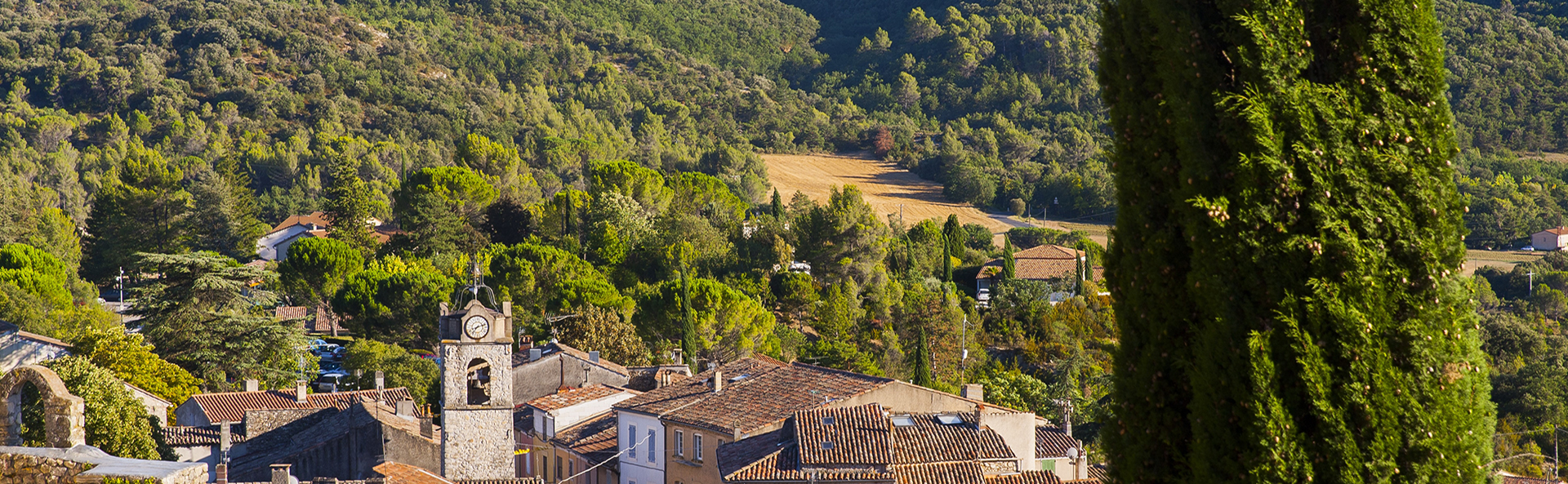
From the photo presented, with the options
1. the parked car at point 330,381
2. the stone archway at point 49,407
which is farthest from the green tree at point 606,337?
the stone archway at point 49,407

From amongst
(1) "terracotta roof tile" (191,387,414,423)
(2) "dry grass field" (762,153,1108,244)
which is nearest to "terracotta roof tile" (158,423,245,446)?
(1) "terracotta roof tile" (191,387,414,423)

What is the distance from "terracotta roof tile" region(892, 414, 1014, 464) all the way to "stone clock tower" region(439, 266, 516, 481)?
7.69m

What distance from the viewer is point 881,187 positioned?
11444 cm

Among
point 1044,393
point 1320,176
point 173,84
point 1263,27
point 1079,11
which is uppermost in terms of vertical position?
point 1079,11

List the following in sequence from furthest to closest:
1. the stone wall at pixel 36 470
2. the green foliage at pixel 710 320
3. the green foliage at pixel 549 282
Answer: the green foliage at pixel 549 282, the green foliage at pixel 710 320, the stone wall at pixel 36 470

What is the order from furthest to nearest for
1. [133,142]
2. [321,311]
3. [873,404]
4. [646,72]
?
[646,72]
[133,142]
[321,311]
[873,404]

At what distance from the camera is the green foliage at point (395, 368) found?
4009 cm

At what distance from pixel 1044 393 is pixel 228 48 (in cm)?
8820

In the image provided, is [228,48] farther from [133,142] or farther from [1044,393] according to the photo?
[1044,393]

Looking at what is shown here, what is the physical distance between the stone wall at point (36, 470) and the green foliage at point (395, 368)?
30.6m

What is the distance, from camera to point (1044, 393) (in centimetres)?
4266

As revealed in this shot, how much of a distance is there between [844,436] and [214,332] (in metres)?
26.0

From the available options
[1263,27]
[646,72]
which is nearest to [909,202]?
[646,72]

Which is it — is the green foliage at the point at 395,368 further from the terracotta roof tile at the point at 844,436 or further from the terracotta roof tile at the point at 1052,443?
the terracotta roof tile at the point at 844,436
